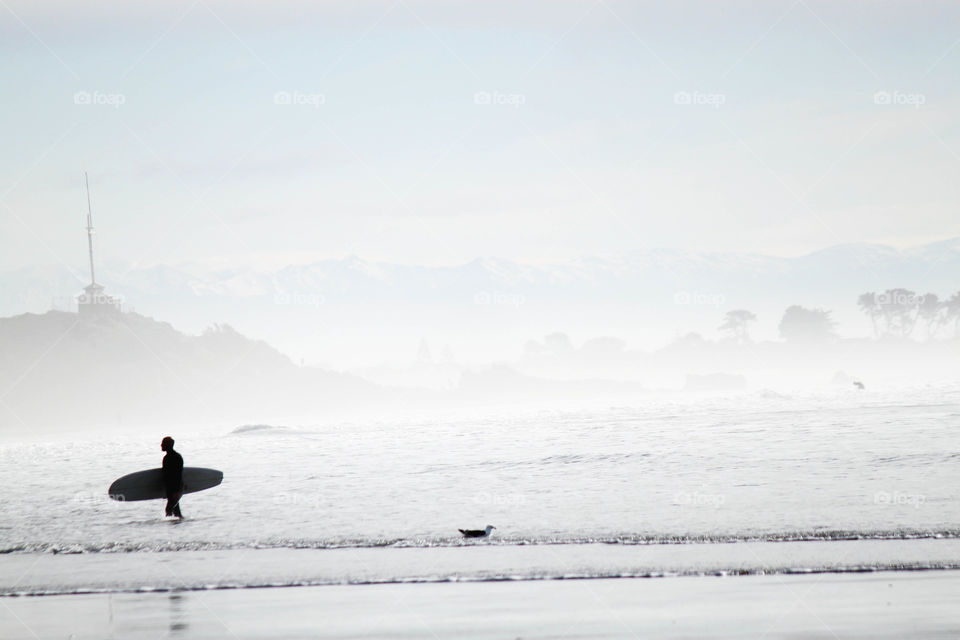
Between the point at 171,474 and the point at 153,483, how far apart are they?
130 centimetres

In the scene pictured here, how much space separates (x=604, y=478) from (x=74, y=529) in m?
17.7

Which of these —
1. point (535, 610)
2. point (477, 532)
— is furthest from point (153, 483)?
point (535, 610)

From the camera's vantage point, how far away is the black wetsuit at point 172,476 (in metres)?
20.1

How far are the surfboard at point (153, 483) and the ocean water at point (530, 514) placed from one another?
2.62ft

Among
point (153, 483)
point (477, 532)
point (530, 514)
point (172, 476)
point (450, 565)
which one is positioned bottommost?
point (530, 514)

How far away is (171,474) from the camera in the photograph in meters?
20.4

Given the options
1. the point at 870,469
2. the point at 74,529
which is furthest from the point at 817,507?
the point at 74,529

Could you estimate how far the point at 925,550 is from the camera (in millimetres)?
13742

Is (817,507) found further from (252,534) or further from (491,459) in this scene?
(491,459)

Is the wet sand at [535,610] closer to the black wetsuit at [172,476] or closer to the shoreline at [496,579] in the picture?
the shoreline at [496,579]

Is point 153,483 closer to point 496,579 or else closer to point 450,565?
point 450,565

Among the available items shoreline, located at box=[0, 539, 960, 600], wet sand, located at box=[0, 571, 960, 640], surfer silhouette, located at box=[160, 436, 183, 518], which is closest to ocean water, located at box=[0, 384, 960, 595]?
shoreline, located at box=[0, 539, 960, 600]

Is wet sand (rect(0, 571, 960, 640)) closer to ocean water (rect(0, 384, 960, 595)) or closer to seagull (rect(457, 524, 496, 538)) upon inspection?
ocean water (rect(0, 384, 960, 595))

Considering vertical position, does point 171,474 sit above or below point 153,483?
above
